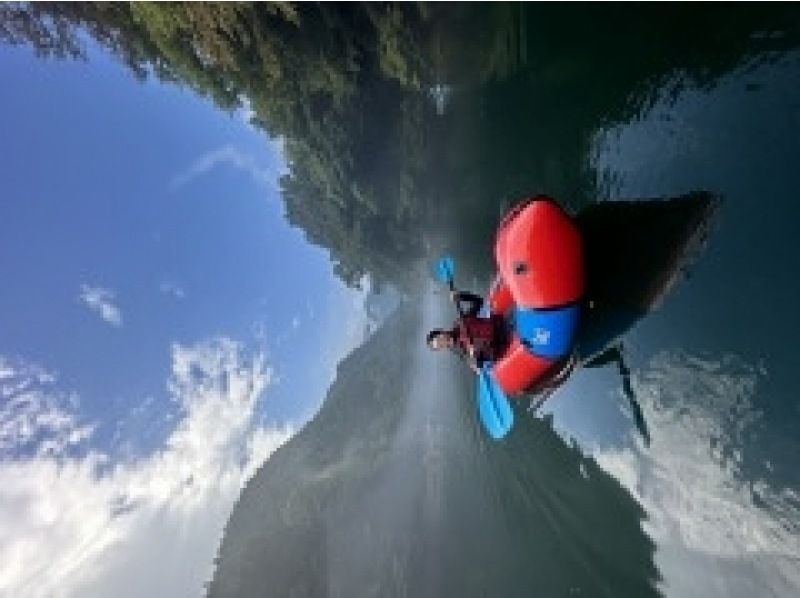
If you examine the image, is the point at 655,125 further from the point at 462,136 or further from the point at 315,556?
the point at 315,556

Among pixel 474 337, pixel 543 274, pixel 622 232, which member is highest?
pixel 622 232

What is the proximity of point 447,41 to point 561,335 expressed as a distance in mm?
11433

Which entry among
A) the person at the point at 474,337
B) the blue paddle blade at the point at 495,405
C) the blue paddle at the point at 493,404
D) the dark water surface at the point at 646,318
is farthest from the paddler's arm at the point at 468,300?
the dark water surface at the point at 646,318

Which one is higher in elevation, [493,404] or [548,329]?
[493,404]

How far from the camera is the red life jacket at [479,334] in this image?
461 inches

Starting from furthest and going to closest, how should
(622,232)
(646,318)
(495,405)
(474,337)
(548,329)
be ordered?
1. (646,318)
2. (495,405)
3. (622,232)
4. (474,337)
5. (548,329)

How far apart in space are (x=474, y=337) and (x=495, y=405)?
48.0 inches

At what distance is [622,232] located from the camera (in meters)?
11.9

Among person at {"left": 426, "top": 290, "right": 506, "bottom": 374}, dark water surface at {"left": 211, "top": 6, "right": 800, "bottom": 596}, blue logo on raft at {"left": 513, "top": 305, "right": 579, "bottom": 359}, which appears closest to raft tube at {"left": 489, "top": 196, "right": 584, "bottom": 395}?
blue logo on raft at {"left": 513, "top": 305, "right": 579, "bottom": 359}

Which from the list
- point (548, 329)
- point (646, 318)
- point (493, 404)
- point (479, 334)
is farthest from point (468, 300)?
point (646, 318)

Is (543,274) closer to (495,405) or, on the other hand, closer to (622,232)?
(622,232)

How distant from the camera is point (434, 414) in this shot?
112 feet

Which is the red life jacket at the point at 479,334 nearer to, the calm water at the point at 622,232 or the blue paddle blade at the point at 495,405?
the blue paddle blade at the point at 495,405

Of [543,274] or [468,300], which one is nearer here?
[543,274]
